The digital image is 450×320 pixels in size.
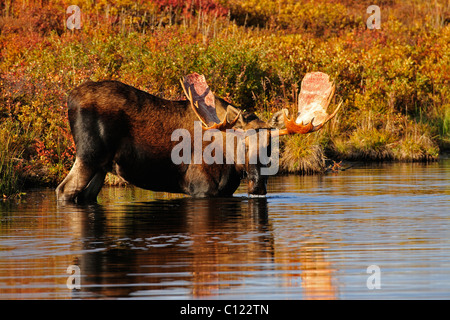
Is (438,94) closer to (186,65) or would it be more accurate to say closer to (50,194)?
(186,65)

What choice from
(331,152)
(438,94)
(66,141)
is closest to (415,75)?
(438,94)

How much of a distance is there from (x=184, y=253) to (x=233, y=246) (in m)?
0.71

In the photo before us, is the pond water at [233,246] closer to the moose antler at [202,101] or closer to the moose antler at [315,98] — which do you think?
the moose antler at [202,101]

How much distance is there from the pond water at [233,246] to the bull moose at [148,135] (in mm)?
355

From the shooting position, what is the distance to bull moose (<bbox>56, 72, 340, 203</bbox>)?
14.4 metres

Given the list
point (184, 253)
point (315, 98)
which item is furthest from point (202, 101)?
point (184, 253)

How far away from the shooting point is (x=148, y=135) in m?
14.8

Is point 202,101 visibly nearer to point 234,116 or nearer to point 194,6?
point 234,116

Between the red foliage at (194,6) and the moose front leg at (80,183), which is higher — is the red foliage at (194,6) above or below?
above

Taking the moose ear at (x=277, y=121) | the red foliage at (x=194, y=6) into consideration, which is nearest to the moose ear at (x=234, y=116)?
the moose ear at (x=277, y=121)

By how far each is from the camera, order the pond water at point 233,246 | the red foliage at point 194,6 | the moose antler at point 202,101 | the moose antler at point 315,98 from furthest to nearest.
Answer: the red foliage at point 194,6 < the moose antler at point 315,98 < the moose antler at point 202,101 < the pond water at point 233,246

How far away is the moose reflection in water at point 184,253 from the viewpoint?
26.3 feet

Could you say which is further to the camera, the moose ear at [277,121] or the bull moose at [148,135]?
the moose ear at [277,121]
